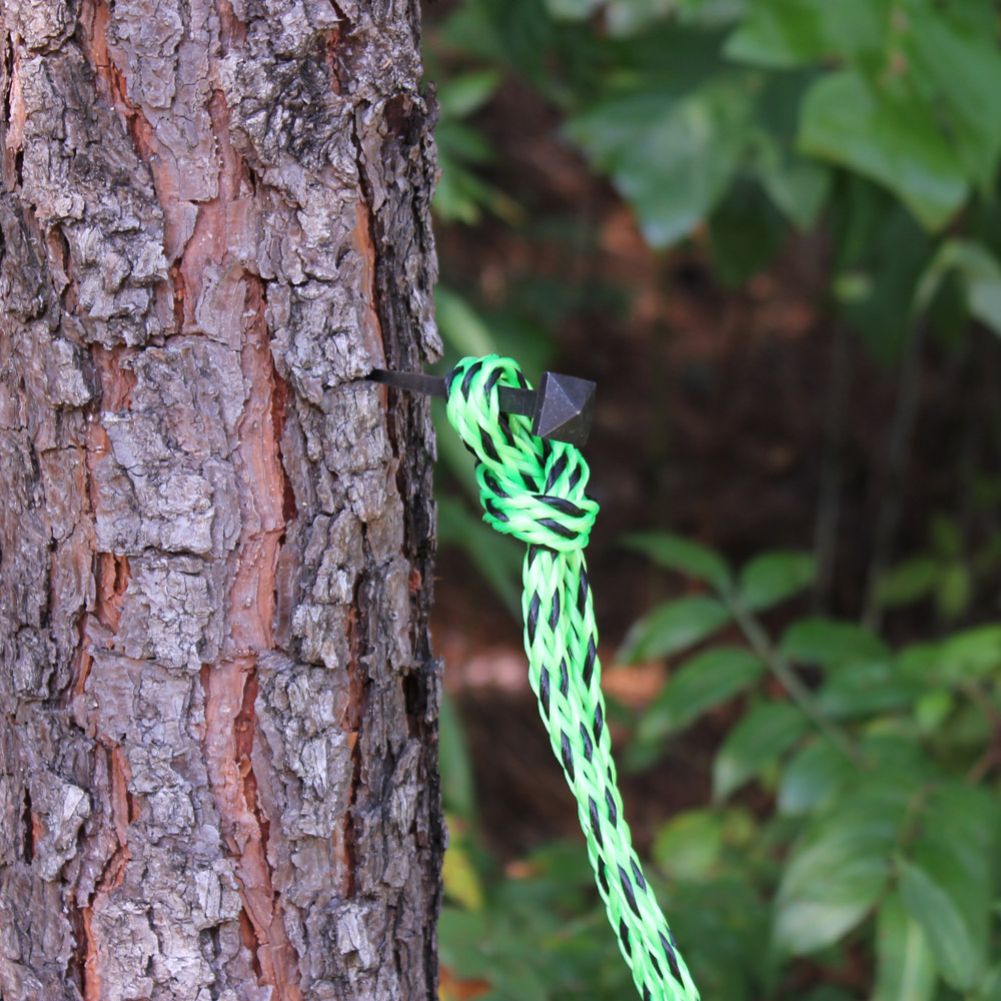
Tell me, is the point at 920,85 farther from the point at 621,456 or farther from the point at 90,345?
the point at 621,456

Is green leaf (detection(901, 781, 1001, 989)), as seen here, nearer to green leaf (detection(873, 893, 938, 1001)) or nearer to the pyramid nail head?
green leaf (detection(873, 893, 938, 1001))

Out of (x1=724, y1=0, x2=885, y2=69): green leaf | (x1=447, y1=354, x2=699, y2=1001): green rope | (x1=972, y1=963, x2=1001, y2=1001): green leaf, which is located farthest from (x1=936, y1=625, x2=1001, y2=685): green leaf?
(x1=447, y1=354, x2=699, y2=1001): green rope

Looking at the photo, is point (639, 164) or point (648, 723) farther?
point (639, 164)

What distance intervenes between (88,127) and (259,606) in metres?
0.23

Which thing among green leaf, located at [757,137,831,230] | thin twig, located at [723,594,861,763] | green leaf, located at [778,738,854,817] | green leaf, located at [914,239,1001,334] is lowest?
green leaf, located at [778,738,854,817]

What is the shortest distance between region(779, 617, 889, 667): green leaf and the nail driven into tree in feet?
3.08

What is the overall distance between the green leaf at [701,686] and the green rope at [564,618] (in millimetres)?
734

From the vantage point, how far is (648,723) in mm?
1331

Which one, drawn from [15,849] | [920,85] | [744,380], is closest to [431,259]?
[15,849]

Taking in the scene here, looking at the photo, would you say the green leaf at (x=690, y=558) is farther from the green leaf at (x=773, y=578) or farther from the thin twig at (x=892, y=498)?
the thin twig at (x=892, y=498)

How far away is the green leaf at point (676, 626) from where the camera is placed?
130 centimetres

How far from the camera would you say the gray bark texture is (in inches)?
20.4

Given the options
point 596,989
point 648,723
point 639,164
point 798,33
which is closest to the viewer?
point 596,989

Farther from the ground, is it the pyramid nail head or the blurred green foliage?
the pyramid nail head
